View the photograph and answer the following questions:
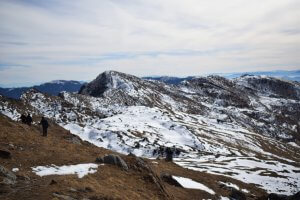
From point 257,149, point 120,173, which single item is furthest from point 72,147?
point 257,149

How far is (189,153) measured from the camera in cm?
10219

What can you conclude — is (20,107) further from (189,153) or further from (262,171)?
(262,171)

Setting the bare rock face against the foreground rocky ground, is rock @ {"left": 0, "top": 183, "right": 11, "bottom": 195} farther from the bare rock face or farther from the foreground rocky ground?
the bare rock face

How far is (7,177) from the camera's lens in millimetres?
21594

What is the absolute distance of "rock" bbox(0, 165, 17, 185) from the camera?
2100 centimetres

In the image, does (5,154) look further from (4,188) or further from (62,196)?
(62,196)

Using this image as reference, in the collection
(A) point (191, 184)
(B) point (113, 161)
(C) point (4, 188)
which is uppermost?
(C) point (4, 188)

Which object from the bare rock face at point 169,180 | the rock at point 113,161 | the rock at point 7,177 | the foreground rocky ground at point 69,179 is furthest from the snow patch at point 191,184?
the rock at point 7,177

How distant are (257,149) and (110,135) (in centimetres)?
6980

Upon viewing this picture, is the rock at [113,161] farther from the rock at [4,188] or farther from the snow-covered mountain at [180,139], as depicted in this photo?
the snow-covered mountain at [180,139]

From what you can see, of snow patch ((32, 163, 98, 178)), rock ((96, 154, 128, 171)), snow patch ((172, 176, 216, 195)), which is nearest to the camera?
snow patch ((32, 163, 98, 178))

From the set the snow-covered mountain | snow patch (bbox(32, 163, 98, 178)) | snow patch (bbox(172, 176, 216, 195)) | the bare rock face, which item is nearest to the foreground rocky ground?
the bare rock face

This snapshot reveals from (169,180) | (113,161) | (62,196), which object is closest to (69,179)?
(62,196)

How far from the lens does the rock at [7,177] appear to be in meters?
21.0
